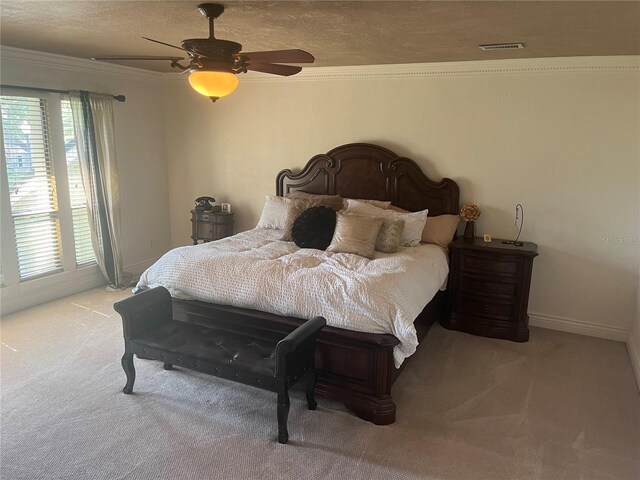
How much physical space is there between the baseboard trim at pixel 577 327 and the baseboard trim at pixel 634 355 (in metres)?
0.13

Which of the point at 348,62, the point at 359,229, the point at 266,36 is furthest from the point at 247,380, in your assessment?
the point at 348,62

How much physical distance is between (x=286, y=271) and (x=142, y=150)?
10.7 feet

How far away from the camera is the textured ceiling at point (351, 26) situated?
2486 mm

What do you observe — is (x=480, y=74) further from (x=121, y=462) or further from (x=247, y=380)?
(x=121, y=462)

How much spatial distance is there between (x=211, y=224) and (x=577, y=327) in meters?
3.91

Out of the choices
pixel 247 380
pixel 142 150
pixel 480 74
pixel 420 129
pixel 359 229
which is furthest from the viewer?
pixel 142 150

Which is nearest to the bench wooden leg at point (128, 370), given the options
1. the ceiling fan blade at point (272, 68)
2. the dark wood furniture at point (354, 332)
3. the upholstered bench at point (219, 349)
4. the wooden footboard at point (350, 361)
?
the upholstered bench at point (219, 349)

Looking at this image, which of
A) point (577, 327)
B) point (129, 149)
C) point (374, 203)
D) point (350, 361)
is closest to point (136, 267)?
point (129, 149)

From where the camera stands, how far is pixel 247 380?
272 centimetres

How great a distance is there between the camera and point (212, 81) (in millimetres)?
2596

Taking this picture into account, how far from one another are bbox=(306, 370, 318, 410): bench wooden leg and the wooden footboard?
0.08 m

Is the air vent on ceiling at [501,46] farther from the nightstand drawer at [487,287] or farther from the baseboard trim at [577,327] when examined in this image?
the baseboard trim at [577,327]

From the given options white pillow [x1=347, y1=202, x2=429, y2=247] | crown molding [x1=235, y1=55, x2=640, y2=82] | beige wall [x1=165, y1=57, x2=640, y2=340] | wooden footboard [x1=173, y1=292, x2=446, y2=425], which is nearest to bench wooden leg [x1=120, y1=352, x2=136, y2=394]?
wooden footboard [x1=173, y1=292, x2=446, y2=425]

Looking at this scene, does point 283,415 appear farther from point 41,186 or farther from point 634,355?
point 41,186
